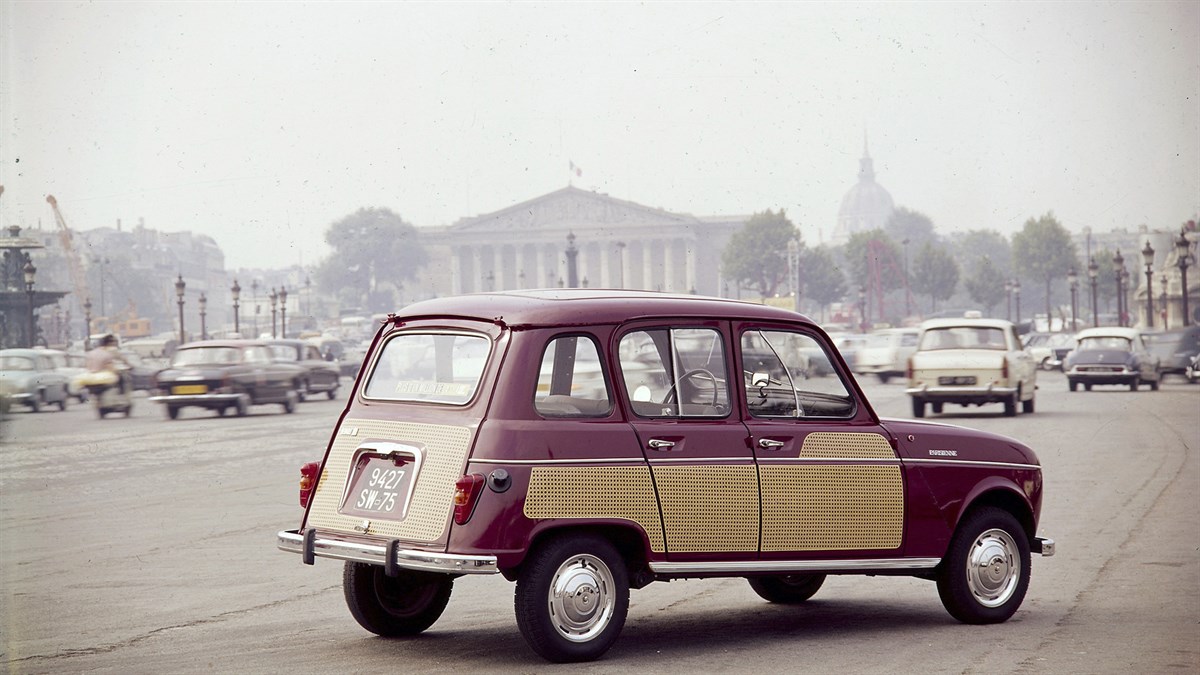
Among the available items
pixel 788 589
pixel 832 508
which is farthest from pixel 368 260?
pixel 832 508

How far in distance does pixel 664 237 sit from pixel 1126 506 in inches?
5083

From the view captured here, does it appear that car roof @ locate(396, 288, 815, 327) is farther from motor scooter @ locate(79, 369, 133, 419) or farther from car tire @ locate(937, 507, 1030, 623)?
motor scooter @ locate(79, 369, 133, 419)

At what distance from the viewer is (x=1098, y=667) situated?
283 inches

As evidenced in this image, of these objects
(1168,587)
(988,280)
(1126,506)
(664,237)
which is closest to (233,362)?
(1126,506)

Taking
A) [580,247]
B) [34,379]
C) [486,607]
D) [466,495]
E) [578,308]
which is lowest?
[486,607]

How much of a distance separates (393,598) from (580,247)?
Answer: 136 m

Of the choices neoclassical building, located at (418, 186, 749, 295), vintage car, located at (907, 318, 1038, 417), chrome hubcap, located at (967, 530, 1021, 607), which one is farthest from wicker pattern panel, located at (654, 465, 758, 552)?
neoclassical building, located at (418, 186, 749, 295)

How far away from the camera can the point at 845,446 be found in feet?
26.5

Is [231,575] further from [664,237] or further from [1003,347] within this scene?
[664,237]

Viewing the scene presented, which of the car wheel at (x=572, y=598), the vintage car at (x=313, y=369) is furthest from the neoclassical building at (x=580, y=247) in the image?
the car wheel at (x=572, y=598)

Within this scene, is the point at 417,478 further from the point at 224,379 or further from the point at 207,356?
the point at 207,356

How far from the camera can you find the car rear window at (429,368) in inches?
290

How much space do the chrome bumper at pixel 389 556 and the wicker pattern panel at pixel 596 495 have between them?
356 mm

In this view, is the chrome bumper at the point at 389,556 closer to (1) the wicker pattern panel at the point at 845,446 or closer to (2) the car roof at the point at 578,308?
(2) the car roof at the point at 578,308
